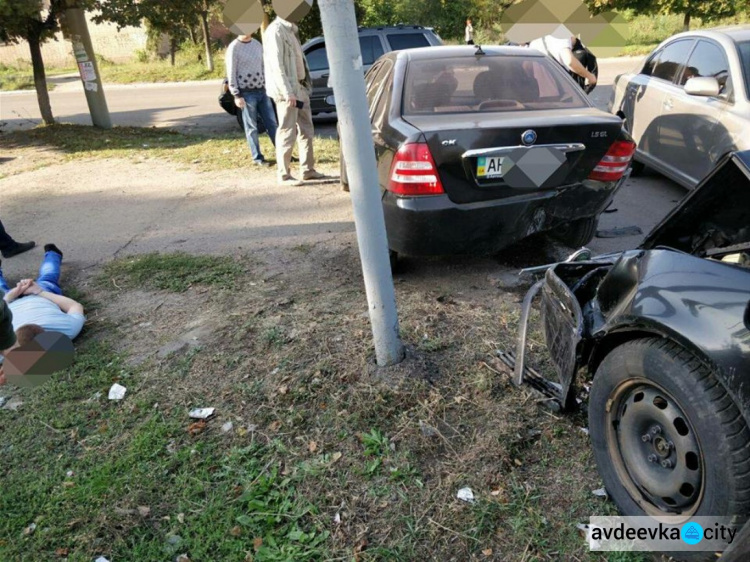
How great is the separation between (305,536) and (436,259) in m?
2.84

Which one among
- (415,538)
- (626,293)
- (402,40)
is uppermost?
(402,40)

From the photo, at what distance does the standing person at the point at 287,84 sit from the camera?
250 inches

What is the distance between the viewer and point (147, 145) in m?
10.4

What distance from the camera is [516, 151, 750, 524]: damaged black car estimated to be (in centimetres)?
167

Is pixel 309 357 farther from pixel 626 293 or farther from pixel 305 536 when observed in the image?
pixel 626 293

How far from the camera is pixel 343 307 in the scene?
382cm

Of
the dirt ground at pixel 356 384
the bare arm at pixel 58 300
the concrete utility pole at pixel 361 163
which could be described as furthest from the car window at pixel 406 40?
the concrete utility pole at pixel 361 163

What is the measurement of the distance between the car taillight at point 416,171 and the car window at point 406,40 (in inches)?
315

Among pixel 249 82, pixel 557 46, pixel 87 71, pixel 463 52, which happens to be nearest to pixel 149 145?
pixel 87 71

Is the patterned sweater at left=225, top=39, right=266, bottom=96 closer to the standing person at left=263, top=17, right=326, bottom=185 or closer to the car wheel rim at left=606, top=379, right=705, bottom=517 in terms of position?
the standing person at left=263, top=17, right=326, bottom=185

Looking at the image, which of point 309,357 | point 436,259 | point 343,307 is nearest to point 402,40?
point 436,259

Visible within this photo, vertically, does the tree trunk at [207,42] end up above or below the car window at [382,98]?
above

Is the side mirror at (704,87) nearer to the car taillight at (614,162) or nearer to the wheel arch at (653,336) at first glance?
the car taillight at (614,162)

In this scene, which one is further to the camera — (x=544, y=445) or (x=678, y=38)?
(x=678, y=38)
